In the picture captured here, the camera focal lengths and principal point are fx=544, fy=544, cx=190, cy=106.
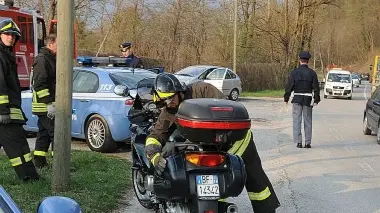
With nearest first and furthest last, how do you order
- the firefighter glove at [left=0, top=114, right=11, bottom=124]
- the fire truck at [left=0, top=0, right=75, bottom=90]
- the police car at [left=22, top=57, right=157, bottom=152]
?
1. the firefighter glove at [left=0, top=114, right=11, bottom=124]
2. the police car at [left=22, top=57, right=157, bottom=152]
3. the fire truck at [left=0, top=0, right=75, bottom=90]

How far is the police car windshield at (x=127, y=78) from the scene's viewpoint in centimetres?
977

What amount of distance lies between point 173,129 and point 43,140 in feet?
10.7

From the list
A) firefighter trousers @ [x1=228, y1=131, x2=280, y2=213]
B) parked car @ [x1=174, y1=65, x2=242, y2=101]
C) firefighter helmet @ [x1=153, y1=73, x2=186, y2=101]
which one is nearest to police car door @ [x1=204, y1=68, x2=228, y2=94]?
parked car @ [x1=174, y1=65, x2=242, y2=101]

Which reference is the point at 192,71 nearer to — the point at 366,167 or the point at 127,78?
the point at 127,78

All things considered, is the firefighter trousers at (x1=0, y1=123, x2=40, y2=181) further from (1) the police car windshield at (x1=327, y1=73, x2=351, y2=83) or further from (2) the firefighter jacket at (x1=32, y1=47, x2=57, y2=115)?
(1) the police car windshield at (x1=327, y1=73, x2=351, y2=83)

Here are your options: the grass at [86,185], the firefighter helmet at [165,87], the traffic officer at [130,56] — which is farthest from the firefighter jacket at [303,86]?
the firefighter helmet at [165,87]

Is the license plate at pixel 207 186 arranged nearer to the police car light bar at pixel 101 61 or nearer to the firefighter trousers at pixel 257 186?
the firefighter trousers at pixel 257 186

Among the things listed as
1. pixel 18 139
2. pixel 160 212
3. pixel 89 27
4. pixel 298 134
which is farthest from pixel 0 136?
pixel 89 27

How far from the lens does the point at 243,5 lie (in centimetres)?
4706

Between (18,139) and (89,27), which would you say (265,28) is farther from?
(18,139)

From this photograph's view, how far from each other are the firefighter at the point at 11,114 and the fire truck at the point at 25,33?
32.7 ft

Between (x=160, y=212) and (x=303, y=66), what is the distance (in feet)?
23.1

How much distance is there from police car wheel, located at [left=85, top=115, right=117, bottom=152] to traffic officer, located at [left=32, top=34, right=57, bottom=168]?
6.07 feet

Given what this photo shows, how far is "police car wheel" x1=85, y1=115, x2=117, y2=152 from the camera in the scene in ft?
31.1
